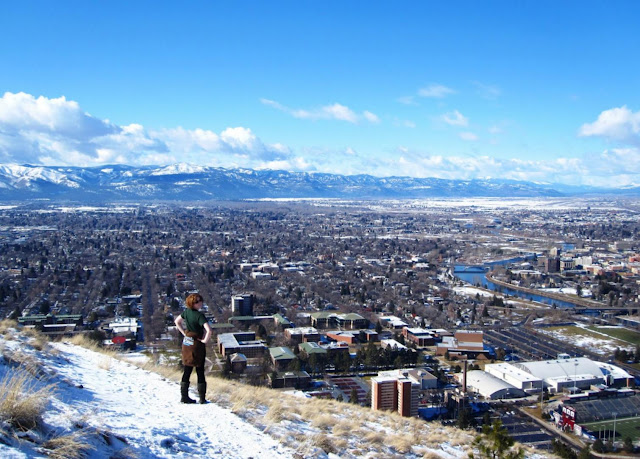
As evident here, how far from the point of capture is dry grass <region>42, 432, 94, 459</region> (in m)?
3.27

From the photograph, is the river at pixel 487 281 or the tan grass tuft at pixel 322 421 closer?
the tan grass tuft at pixel 322 421

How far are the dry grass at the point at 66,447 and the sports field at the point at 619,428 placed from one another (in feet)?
55.4

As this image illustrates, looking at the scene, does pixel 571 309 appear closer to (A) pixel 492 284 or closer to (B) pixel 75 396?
(A) pixel 492 284

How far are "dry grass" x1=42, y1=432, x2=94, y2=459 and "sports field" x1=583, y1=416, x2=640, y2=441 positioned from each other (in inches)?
665

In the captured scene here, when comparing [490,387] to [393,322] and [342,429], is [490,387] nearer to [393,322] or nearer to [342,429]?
[393,322]

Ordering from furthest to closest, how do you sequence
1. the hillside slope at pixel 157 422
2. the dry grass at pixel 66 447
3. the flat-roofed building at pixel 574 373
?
the flat-roofed building at pixel 574 373 → the hillside slope at pixel 157 422 → the dry grass at pixel 66 447

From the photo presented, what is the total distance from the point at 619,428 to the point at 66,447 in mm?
18223

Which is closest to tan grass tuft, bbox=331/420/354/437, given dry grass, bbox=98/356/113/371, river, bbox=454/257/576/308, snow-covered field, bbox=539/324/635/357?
dry grass, bbox=98/356/113/371

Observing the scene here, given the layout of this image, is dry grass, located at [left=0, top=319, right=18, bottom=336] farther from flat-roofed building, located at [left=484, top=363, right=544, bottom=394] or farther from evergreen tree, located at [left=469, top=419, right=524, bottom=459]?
flat-roofed building, located at [left=484, top=363, right=544, bottom=394]

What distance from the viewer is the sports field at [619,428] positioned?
1628cm

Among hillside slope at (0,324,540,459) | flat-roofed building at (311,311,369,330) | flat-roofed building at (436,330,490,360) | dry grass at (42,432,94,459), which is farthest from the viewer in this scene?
flat-roofed building at (311,311,369,330)

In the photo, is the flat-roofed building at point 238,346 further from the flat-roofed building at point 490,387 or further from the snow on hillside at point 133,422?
the snow on hillside at point 133,422

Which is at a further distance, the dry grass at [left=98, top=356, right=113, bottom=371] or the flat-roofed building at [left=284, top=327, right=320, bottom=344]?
the flat-roofed building at [left=284, top=327, right=320, bottom=344]

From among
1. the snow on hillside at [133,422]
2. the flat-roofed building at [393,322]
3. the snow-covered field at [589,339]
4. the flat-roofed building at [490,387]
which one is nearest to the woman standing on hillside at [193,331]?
the snow on hillside at [133,422]
